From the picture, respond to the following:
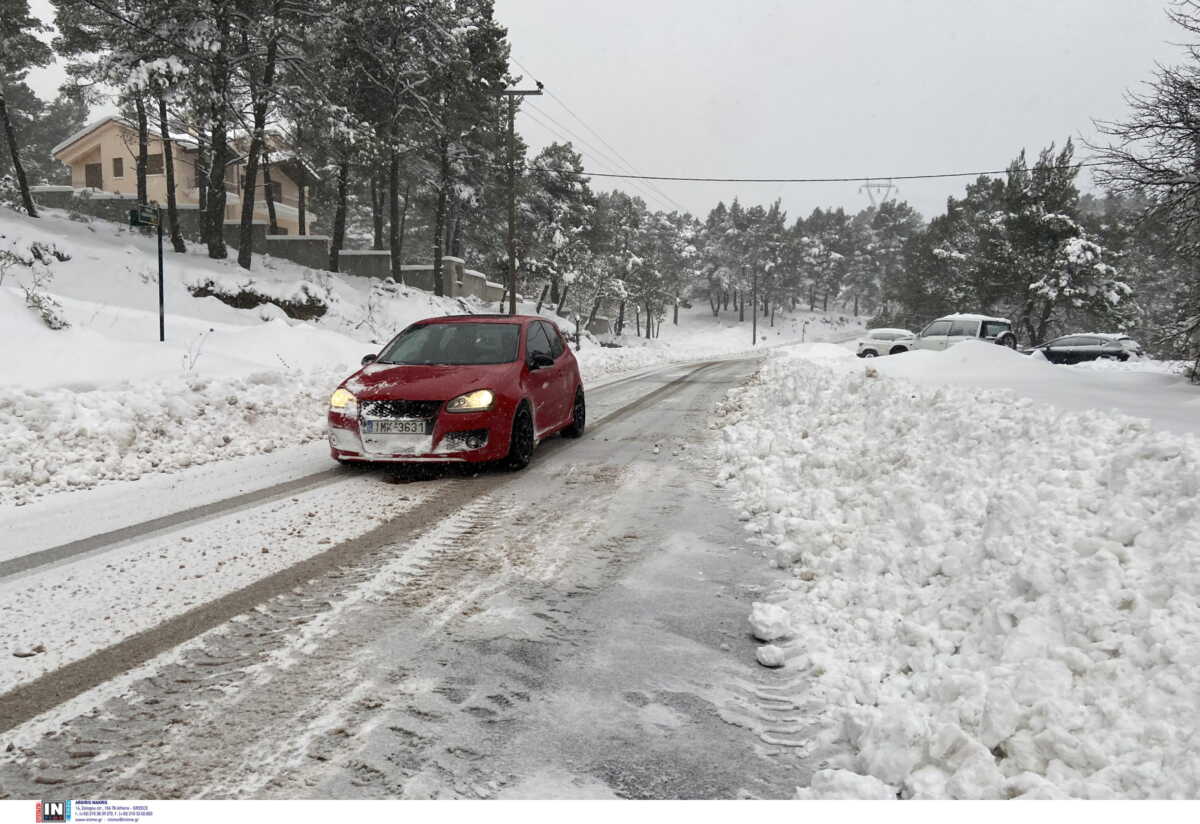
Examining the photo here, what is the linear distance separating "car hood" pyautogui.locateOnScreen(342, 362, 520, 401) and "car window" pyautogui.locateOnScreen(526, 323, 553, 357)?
2.17 ft

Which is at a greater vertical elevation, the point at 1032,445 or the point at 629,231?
the point at 629,231

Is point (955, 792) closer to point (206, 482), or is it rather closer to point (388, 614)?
point (388, 614)

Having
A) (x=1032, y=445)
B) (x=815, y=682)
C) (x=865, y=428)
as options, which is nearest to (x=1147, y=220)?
(x=865, y=428)

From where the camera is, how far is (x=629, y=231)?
61938 mm

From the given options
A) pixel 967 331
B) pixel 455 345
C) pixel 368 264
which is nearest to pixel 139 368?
pixel 455 345

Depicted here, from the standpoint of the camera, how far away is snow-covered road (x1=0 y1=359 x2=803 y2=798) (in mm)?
2236

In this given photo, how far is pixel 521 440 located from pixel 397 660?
4.22 m

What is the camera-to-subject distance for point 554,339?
30.3 ft

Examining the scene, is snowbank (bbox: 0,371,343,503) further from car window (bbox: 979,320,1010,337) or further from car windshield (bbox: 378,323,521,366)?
car window (bbox: 979,320,1010,337)

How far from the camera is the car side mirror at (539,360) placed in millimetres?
7681

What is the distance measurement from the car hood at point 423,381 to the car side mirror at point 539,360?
0.36 meters

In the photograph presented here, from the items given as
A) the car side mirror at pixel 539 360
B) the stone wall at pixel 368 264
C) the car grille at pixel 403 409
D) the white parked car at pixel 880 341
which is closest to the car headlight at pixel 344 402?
the car grille at pixel 403 409

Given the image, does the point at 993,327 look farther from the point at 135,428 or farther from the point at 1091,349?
the point at 135,428

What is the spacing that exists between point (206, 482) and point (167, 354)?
5753 mm
